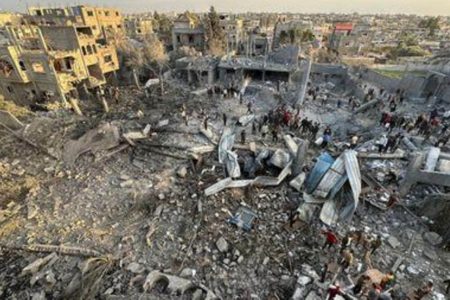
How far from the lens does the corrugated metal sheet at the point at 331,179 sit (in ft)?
27.5

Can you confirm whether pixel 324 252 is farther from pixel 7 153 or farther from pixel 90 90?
pixel 90 90

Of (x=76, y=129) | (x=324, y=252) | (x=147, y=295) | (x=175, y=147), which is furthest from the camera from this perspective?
(x=76, y=129)

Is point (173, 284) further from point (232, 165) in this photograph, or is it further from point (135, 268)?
point (232, 165)

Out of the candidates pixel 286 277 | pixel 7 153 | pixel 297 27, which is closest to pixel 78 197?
pixel 7 153

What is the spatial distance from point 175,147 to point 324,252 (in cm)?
783

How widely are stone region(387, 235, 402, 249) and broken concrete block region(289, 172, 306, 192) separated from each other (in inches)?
118

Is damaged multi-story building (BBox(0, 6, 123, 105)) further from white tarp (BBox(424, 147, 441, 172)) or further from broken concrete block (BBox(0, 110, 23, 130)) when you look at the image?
white tarp (BBox(424, 147, 441, 172))

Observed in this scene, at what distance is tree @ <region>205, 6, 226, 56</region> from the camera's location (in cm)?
3059

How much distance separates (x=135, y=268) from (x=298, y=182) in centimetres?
594

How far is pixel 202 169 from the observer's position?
10922 mm

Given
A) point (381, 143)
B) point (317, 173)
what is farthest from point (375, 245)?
point (381, 143)

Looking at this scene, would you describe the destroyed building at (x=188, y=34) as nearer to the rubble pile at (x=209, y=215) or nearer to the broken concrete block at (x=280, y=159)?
the rubble pile at (x=209, y=215)

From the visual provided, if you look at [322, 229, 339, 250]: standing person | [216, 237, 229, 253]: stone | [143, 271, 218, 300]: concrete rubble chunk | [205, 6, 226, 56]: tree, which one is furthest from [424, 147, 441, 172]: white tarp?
[205, 6, 226, 56]: tree

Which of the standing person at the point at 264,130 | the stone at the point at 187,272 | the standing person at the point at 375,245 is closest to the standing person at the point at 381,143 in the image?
Result: the standing person at the point at 264,130
